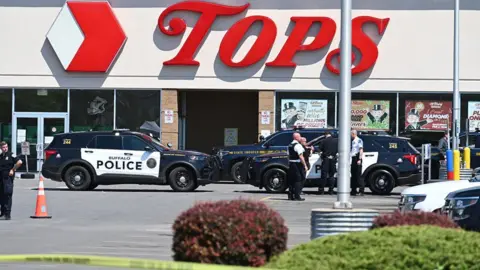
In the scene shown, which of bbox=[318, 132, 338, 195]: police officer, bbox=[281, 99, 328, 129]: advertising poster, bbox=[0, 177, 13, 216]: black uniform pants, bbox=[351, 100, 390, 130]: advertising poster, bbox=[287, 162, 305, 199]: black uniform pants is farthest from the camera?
bbox=[281, 99, 328, 129]: advertising poster

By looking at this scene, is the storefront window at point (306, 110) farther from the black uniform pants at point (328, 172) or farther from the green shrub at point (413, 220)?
the green shrub at point (413, 220)

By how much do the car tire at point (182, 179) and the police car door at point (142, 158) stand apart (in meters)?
0.46

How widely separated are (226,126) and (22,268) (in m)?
32.1

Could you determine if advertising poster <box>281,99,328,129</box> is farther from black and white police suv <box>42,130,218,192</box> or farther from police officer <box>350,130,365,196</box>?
police officer <box>350,130,365,196</box>

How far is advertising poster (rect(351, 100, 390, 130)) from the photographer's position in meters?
37.9

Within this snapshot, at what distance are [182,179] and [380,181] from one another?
565cm

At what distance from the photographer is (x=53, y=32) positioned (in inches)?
1519

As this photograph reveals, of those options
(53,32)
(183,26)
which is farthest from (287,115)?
(53,32)

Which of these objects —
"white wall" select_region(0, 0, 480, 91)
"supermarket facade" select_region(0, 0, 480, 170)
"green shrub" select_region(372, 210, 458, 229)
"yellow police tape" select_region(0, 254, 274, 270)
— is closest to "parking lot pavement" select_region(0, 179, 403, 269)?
"yellow police tape" select_region(0, 254, 274, 270)

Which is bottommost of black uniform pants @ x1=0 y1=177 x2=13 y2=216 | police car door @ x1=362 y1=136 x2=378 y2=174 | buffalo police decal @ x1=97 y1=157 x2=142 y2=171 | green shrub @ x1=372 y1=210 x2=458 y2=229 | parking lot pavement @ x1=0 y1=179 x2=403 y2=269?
parking lot pavement @ x1=0 y1=179 x2=403 y2=269

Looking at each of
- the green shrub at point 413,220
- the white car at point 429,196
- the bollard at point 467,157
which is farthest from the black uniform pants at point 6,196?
the bollard at point 467,157

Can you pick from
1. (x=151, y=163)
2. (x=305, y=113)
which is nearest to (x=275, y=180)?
(x=151, y=163)

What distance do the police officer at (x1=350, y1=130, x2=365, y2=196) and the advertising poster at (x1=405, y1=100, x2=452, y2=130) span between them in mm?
10595

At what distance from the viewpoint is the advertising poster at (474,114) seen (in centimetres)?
3766
